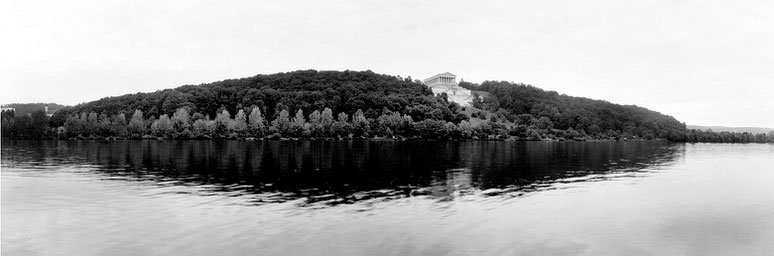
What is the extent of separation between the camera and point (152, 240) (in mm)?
25562

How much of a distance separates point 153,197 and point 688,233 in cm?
3648

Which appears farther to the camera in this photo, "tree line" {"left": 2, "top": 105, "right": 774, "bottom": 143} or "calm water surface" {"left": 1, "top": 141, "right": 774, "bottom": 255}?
"tree line" {"left": 2, "top": 105, "right": 774, "bottom": 143}

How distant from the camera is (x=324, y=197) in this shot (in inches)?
1540

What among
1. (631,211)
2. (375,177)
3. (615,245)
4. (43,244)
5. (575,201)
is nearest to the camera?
(43,244)

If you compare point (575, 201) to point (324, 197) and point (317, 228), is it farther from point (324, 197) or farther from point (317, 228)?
point (317, 228)

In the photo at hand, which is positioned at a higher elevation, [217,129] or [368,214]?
[217,129]

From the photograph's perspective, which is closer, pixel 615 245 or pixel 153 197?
pixel 615 245

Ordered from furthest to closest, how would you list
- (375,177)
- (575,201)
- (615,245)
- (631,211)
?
(375,177)
(575,201)
(631,211)
(615,245)

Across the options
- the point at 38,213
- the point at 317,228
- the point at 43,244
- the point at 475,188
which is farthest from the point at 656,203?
the point at 38,213

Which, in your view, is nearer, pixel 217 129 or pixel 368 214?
pixel 368 214

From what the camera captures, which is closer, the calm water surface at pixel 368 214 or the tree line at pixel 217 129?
the calm water surface at pixel 368 214

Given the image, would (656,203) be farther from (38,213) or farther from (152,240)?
(38,213)

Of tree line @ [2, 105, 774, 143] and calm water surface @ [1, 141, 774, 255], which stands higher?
tree line @ [2, 105, 774, 143]

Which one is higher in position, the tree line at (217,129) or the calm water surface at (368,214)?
the tree line at (217,129)
